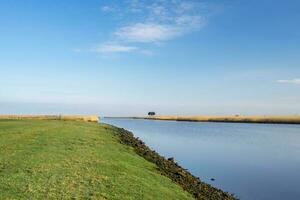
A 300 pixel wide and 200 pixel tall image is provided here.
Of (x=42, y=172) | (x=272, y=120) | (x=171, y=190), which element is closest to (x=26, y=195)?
(x=42, y=172)

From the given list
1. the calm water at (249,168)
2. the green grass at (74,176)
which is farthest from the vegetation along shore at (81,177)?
the calm water at (249,168)

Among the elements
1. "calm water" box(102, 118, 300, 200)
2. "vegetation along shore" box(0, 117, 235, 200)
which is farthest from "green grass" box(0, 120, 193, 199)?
"calm water" box(102, 118, 300, 200)

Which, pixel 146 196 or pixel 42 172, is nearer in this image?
pixel 146 196

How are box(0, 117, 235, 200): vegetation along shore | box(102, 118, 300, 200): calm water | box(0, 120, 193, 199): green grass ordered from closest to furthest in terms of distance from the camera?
1. box(0, 120, 193, 199): green grass
2. box(0, 117, 235, 200): vegetation along shore
3. box(102, 118, 300, 200): calm water

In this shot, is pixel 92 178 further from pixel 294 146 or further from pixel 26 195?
pixel 294 146

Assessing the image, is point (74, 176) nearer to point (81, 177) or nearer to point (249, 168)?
point (81, 177)

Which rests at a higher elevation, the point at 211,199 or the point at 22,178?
the point at 22,178

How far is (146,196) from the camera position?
19.6m

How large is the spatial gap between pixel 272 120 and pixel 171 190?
549 ft

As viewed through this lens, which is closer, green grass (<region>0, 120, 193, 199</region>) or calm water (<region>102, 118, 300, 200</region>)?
green grass (<region>0, 120, 193, 199</region>)

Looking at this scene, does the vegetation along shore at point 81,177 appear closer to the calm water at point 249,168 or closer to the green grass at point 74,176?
the green grass at point 74,176

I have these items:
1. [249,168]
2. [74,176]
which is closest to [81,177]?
[74,176]

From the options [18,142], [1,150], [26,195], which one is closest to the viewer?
[26,195]

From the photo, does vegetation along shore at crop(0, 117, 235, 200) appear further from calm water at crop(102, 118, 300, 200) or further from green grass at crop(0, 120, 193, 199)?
calm water at crop(102, 118, 300, 200)
